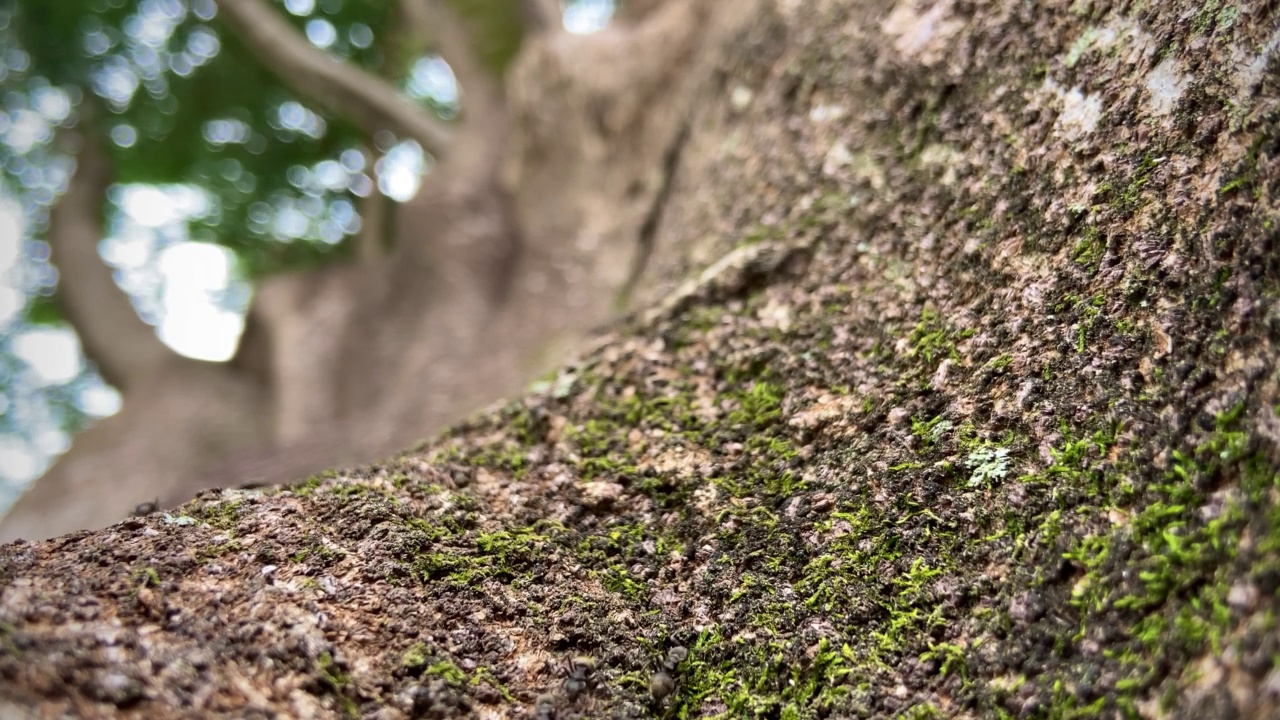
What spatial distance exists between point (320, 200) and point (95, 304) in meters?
3.05

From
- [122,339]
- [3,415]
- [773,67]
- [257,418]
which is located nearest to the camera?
[773,67]

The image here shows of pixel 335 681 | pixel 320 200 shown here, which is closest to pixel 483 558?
pixel 335 681

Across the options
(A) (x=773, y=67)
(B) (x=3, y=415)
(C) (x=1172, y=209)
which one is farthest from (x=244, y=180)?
(C) (x=1172, y=209)

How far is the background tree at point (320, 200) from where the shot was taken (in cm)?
484

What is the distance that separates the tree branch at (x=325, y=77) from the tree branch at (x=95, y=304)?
254cm

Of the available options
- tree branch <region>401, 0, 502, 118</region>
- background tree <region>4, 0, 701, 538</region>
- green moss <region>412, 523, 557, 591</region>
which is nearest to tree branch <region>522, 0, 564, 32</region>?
background tree <region>4, 0, 701, 538</region>

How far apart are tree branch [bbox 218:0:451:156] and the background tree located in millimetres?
20

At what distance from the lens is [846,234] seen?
2014mm

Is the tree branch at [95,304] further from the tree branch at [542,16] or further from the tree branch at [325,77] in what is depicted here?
the tree branch at [542,16]

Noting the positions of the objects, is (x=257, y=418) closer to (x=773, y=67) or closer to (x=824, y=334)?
(x=773, y=67)

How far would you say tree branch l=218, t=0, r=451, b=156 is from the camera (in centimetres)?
615

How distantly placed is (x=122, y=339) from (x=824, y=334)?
697cm

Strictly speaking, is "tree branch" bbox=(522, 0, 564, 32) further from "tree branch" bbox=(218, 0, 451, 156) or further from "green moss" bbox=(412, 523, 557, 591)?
"green moss" bbox=(412, 523, 557, 591)

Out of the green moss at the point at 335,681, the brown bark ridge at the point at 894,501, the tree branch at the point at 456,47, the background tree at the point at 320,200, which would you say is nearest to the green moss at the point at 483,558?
the brown bark ridge at the point at 894,501
